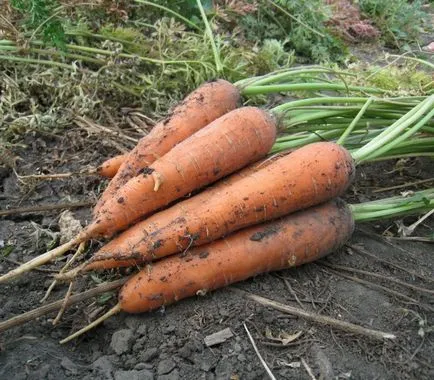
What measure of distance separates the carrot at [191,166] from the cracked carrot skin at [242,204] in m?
0.05

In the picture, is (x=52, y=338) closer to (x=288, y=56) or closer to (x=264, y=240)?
(x=264, y=240)

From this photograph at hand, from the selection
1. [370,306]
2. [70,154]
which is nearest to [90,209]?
[70,154]

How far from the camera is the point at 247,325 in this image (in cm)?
151

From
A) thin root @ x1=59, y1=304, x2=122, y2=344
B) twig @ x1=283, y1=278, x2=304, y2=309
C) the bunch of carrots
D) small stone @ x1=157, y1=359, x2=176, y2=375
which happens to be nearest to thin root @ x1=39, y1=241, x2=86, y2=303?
the bunch of carrots

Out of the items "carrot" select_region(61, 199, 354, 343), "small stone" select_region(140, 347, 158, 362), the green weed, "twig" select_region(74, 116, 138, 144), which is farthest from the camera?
the green weed

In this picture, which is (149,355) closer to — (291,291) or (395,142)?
(291,291)

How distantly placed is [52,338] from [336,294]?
0.90m

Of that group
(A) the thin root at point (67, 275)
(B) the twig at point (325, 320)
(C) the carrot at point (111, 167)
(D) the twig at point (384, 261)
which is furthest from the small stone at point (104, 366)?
(D) the twig at point (384, 261)

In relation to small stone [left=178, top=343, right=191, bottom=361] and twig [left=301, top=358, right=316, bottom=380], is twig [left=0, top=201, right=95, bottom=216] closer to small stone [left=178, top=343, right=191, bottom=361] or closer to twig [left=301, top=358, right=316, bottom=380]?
small stone [left=178, top=343, right=191, bottom=361]

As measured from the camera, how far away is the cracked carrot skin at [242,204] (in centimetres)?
160

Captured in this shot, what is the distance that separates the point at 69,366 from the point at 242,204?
71 cm

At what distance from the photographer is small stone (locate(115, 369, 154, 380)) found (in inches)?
53.7

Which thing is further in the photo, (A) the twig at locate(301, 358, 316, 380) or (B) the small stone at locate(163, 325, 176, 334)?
(B) the small stone at locate(163, 325, 176, 334)

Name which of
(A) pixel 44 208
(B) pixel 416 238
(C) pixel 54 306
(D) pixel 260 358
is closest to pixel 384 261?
(B) pixel 416 238
